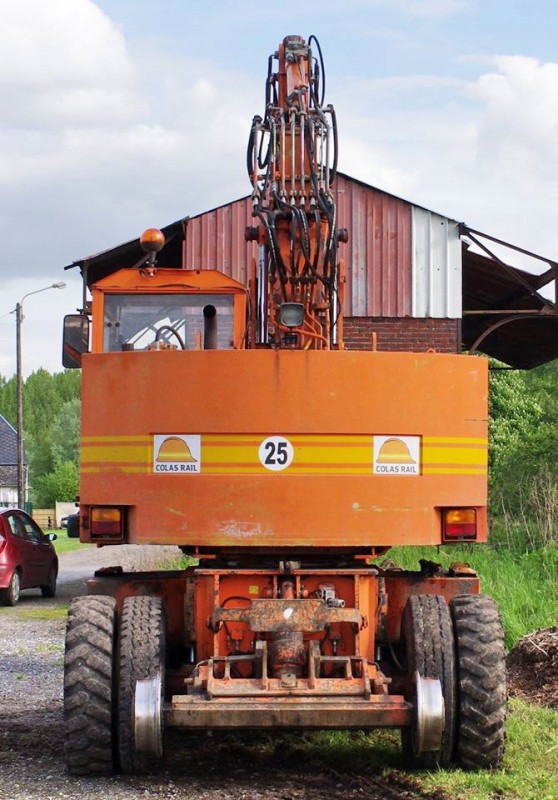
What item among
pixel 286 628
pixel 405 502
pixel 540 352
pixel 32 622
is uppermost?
pixel 540 352

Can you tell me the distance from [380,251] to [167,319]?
8.85m

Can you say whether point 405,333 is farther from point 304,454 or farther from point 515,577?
point 304,454

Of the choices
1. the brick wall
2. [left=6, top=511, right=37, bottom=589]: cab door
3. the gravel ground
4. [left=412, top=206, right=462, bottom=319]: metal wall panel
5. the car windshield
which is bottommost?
the gravel ground

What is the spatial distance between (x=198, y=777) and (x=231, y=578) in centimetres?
112

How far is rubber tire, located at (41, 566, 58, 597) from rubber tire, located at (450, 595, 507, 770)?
43.5 ft

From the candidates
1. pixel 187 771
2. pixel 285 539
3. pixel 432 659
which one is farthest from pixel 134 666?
pixel 432 659

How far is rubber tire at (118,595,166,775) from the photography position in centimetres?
664

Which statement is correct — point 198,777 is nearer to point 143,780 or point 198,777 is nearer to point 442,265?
point 143,780

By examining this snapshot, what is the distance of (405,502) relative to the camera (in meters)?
6.91

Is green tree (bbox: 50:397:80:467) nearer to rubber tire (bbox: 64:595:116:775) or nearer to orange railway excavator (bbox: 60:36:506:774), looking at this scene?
orange railway excavator (bbox: 60:36:506:774)

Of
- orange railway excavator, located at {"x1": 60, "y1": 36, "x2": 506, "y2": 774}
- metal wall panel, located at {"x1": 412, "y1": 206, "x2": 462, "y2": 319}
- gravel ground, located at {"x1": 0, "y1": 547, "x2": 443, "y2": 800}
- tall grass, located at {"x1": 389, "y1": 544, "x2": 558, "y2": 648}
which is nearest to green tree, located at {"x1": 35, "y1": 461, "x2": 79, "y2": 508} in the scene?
metal wall panel, located at {"x1": 412, "y1": 206, "x2": 462, "y2": 319}

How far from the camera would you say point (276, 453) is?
22.5ft

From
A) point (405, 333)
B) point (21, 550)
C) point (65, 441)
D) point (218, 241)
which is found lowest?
point (21, 550)

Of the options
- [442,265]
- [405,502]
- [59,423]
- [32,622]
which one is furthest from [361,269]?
[59,423]
